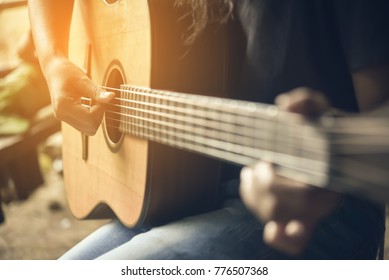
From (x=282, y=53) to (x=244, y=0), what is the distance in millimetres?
95

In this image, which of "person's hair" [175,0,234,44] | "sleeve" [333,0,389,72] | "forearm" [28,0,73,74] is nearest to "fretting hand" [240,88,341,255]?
"sleeve" [333,0,389,72]

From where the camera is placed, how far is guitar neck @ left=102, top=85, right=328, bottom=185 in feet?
1.29

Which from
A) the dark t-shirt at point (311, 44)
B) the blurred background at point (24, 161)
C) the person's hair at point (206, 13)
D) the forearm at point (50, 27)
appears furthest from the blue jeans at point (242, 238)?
the blurred background at point (24, 161)

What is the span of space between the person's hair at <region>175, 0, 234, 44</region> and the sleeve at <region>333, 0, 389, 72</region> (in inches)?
7.1

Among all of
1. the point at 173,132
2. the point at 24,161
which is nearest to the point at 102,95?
the point at 173,132

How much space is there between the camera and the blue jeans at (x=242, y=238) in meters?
0.54

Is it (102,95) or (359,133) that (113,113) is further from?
(359,133)

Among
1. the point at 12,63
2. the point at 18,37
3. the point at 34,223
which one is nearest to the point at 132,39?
the point at 18,37

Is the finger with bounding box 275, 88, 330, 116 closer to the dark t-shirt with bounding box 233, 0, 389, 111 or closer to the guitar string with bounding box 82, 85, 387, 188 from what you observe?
the guitar string with bounding box 82, 85, 387, 188

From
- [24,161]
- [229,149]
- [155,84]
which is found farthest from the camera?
[24,161]

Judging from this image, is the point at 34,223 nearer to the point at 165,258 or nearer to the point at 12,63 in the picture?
the point at 12,63

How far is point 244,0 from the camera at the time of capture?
0.58 meters

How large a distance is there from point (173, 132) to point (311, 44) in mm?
207

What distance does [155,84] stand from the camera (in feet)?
1.96
